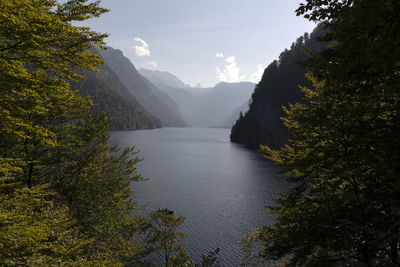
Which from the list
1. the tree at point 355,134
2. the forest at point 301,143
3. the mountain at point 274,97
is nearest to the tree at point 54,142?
the forest at point 301,143

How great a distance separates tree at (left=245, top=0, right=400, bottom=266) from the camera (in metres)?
4.26

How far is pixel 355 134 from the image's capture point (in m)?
5.63

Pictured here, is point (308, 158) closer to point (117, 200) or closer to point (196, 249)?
point (117, 200)

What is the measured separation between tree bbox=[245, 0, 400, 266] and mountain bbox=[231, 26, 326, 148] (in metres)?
127

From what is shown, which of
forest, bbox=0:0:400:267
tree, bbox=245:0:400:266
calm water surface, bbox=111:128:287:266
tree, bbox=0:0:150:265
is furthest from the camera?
calm water surface, bbox=111:128:287:266

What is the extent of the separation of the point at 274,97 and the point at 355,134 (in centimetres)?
15449

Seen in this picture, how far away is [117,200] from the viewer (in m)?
19.1

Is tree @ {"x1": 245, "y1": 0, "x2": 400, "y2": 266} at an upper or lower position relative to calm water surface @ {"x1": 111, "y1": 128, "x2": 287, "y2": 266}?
upper

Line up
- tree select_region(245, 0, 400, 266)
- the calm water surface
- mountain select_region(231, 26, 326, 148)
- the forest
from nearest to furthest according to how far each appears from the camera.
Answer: tree select_region(245, 0, 400, 266) → the forest → the calm water surface → mountain select_region(231, 26, 326, 148)

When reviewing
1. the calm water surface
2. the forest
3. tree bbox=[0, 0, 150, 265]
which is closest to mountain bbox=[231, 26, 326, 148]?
the calm water surface

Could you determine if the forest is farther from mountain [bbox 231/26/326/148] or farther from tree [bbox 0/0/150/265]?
mountain [bbox 231/26/326/148]

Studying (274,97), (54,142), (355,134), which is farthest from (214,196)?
(274,97)

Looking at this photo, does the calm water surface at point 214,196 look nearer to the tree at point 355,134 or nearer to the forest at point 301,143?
the forest at point 301,143

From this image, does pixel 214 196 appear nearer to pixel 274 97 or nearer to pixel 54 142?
pixel 54 142
